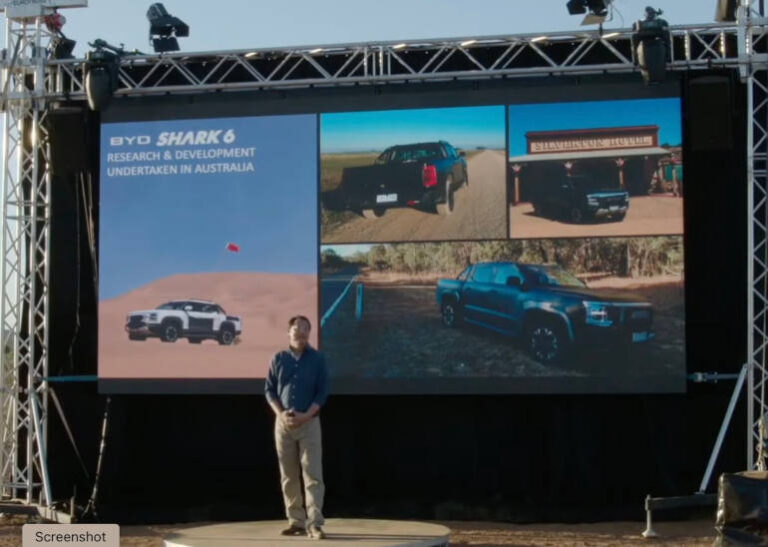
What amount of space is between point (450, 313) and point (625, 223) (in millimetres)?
1482

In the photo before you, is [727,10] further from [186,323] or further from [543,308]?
[186,323]

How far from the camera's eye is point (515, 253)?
9.34 m

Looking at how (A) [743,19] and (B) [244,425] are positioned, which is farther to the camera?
(B) [244,425]

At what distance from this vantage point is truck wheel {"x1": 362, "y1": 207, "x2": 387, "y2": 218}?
9.54m

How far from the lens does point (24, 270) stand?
10.2 metres

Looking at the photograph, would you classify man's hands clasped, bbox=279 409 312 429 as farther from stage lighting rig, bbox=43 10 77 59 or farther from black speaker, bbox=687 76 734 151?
stage lighting rig, bbox=43 10 77 59

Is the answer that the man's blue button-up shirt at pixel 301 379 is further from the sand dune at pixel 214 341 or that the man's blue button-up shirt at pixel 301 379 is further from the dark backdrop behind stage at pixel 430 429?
the dark backdrop behind stage at pixel 430 429

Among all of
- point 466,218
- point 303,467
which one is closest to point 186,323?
point 466,218

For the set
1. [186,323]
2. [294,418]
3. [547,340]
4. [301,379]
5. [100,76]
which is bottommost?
[294,418]

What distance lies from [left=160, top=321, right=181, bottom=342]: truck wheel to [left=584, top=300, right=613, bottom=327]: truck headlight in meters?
3.23

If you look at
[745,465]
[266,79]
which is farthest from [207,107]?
[745,465]

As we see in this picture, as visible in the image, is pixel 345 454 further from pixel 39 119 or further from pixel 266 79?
pixel 39 119

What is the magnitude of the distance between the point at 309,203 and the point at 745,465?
392cm

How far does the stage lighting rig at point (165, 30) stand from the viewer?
10039 millimetres
